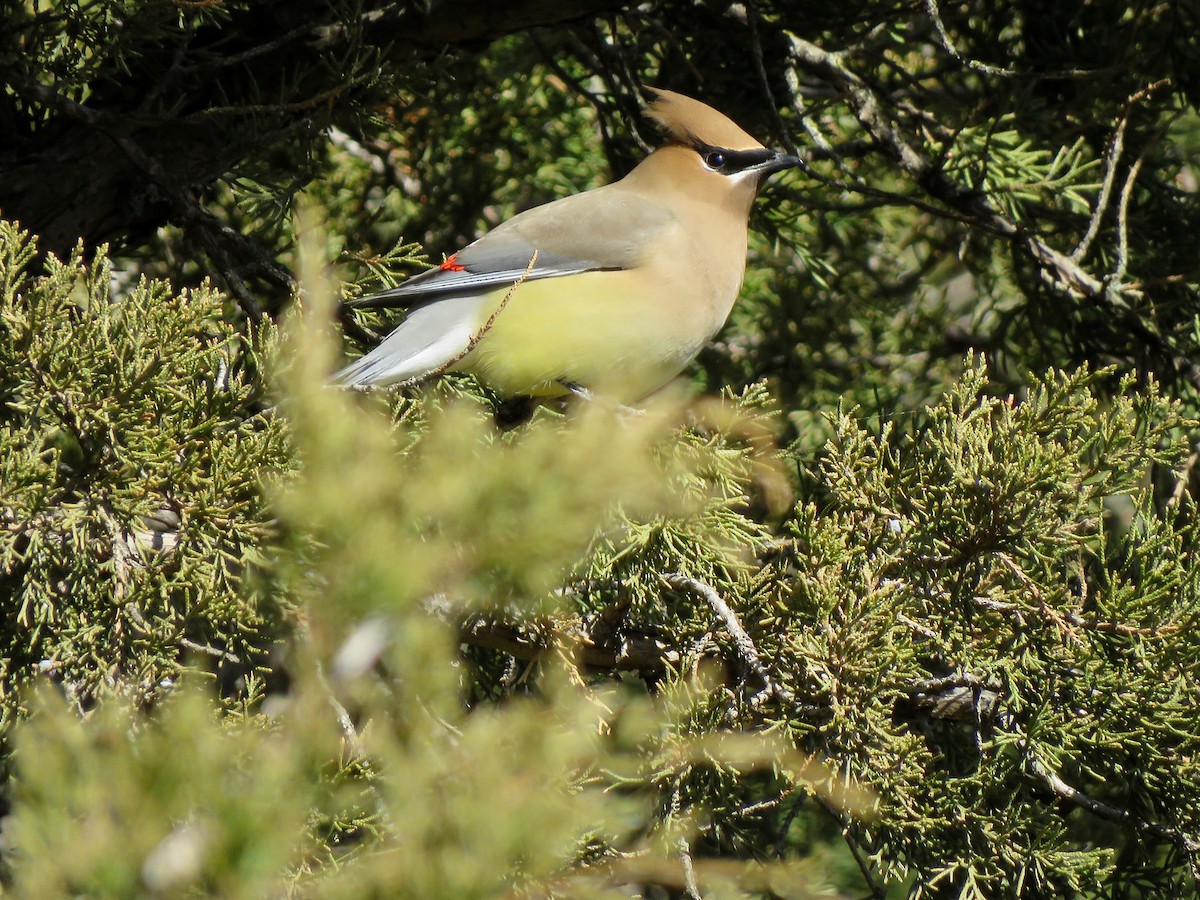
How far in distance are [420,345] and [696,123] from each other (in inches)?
40.0

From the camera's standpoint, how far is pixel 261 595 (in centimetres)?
189

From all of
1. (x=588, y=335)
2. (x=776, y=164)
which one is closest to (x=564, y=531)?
(x=588, y=335)

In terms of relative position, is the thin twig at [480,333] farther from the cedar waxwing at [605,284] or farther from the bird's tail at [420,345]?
the cedar waxwing at [605,284]

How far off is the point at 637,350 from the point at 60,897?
1.98m

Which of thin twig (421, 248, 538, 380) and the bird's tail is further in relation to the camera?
the bird's tail

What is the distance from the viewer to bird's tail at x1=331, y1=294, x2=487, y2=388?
2633 mm

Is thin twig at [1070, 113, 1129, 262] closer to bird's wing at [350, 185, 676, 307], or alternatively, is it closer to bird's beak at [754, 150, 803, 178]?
bird's beak at [754, 150, 803, 178]

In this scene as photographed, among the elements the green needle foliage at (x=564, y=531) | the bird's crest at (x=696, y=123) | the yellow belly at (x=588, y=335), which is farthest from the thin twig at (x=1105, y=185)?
the yellow belly at (x=588, y=335)

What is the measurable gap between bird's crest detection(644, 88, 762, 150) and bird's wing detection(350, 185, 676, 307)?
0.21 m

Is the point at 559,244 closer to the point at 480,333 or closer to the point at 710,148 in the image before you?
the point at 710,148

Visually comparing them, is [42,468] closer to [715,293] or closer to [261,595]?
[261,595]

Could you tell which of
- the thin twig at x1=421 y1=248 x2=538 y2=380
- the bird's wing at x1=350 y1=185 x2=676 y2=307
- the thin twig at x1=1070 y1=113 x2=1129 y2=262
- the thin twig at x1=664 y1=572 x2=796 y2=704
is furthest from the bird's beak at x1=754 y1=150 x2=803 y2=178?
the thin twig at x1=664 y1=572 x2=796 y2=704

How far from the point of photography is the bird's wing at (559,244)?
293 centimetres

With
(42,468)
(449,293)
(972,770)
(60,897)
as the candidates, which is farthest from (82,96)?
(972,770)
